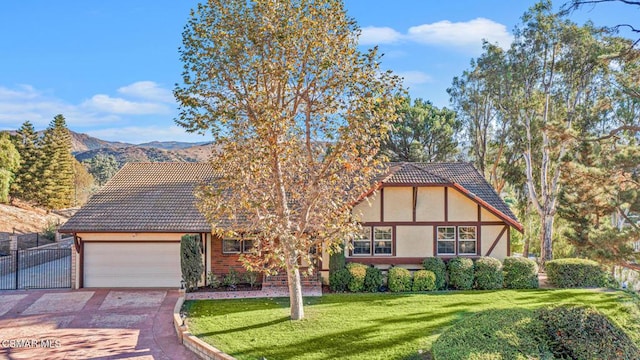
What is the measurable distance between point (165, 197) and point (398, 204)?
10.4 meters

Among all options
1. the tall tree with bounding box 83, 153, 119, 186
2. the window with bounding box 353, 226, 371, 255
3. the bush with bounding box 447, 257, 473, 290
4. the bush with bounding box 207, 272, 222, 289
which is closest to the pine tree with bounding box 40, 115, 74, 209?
the tall tree with bounding box 83, 153, 119, 186

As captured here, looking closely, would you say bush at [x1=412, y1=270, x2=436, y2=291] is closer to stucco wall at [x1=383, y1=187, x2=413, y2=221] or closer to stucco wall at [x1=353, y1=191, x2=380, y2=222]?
stucco wall at [x1=383, y1=187, x2=413, y2=221]

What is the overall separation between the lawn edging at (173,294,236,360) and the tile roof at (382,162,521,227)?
894 centimetres

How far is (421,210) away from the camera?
16.3 meters

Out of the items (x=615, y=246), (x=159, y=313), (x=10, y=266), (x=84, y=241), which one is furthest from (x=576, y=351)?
(x=10, y=266)

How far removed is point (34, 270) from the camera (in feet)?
63.4

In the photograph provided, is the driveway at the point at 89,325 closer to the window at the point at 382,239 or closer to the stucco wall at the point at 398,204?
the window at the point at 382,239

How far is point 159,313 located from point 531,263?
14.1 m

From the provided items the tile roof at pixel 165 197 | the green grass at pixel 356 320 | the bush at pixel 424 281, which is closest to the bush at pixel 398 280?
the bush at pixel 424 281

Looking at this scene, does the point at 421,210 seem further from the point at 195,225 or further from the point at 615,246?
the point at 195,225

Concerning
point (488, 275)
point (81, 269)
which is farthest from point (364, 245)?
point (81, 269)

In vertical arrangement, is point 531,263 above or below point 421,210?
below

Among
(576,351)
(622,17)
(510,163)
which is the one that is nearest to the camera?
(576,351)

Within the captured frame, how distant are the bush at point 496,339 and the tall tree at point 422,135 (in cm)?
1978
